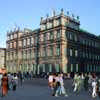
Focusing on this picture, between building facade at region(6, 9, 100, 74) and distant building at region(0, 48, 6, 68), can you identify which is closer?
building facade at region(6, 9, 100, 74)

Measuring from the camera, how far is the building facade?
150ft

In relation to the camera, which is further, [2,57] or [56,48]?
[2,57]

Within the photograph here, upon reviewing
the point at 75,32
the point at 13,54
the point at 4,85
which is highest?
the point at 75,32

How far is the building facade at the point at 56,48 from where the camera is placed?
45719 mm

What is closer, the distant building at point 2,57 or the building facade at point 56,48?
the building facade at point 56,48

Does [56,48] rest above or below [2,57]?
above

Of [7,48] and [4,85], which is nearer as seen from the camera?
[4,85]

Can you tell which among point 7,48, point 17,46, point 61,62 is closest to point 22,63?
point 17,46

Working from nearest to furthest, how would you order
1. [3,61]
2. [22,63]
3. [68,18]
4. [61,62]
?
[61,62], [68,18], [22,63], [3,61]

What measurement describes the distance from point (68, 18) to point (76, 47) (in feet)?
23.8

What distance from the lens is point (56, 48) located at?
46281 mm

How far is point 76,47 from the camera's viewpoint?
4881 centimetres

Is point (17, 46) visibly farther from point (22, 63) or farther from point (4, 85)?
point (4, 85)

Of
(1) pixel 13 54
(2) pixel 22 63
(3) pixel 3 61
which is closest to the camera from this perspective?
(2) pixel 22 63
